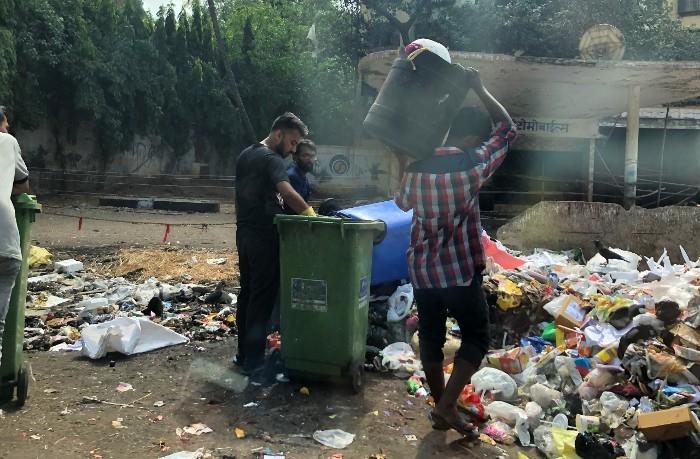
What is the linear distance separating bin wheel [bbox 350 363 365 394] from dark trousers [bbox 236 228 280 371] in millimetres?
664

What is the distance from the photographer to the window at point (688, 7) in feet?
94.6

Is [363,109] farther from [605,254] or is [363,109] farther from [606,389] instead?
[606,389]

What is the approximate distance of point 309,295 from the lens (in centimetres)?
374

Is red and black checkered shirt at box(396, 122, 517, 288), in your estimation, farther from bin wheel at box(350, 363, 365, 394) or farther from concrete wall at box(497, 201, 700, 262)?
concrete wall at box(497, 201, 700, 262)

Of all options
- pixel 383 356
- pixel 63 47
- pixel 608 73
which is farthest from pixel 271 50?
pixel 383 356

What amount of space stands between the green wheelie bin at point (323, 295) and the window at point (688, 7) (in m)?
31.2

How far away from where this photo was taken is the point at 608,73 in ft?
32.8

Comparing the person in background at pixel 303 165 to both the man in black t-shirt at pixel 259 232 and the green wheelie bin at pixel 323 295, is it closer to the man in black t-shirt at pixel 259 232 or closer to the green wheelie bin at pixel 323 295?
the man in black t-shirt at pixel 259 232

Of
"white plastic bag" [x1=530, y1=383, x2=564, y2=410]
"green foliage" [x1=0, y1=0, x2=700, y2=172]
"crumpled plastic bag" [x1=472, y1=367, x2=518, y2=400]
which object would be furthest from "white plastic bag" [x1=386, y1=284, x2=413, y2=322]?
"green foliage" [x1=0, y1=0, x2=700, y2=172]

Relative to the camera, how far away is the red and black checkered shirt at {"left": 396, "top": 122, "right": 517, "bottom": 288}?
116 inches

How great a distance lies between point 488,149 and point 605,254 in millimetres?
4861

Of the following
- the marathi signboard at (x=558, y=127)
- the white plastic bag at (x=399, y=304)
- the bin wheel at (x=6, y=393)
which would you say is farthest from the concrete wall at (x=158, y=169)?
the bin wheel at (x=6, y=393)

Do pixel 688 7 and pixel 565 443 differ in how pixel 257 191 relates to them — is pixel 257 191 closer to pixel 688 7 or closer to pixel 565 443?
pixel 565 443

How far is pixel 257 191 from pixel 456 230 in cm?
146
